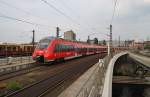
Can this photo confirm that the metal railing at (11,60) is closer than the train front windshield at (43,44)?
No

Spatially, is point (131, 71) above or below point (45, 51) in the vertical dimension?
below

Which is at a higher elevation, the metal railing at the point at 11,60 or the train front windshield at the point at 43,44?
the train front windshield at the point at 43,44

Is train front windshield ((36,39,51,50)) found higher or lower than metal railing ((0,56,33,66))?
higher

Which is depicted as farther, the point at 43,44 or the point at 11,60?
the point at 11,60

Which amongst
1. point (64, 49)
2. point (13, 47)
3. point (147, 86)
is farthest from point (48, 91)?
point (13, 47)

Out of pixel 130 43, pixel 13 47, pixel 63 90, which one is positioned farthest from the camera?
pixel 130 43

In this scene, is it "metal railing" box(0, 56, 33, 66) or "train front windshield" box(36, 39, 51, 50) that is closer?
"train front windshield" box(36, 39, 51, 50)

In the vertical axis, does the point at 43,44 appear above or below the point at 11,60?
above

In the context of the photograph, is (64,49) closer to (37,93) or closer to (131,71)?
(37,93)

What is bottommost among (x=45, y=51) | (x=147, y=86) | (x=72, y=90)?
(x=147, y=86)

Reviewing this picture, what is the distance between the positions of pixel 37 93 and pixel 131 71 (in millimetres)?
42736

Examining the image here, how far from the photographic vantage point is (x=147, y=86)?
33.8 m

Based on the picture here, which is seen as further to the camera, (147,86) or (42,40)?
(147,86)

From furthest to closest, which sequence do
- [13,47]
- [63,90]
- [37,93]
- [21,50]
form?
[21,50]
[13,47]
[63,90]
[37,93]
